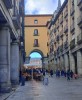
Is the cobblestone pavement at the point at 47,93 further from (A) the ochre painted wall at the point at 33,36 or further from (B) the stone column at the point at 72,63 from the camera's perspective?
(A) the ochre painted wall at the point at 33,36

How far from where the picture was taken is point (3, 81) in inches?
943

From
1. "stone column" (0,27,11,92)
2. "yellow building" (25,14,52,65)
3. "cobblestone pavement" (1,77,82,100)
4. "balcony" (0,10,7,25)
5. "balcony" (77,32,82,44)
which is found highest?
"yellow building" (25,14,52,65)

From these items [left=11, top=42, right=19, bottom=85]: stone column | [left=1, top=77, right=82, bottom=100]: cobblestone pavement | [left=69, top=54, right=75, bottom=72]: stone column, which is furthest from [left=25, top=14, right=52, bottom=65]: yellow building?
[left=1, top=77, right=82, bottom=100]: cobblestone pavement

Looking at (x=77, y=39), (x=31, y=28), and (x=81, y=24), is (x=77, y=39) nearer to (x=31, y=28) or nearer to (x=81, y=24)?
(x=81, y=24)

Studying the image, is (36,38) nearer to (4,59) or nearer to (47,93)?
(4,59)

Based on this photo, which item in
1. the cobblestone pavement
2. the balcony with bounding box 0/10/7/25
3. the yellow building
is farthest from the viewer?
the yellow building

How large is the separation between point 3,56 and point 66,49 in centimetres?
4245

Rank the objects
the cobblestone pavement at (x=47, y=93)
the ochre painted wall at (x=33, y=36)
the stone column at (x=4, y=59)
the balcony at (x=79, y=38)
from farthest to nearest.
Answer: the ochre painted wall at (x=33, y=36) < the balcony at (x=79, y=38) < the stone column at (x=4, y=59) < the cobblestone pavement at (x=47, y=93)

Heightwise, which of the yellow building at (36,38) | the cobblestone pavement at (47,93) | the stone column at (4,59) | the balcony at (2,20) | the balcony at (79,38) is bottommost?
the cobblestone pavement at (47,93)

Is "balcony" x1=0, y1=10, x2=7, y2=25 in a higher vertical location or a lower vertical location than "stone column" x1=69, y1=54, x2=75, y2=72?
higher

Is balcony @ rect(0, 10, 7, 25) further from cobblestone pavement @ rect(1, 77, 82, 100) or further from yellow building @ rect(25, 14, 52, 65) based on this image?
yellow building @ rect(25, 14, 52, 65)

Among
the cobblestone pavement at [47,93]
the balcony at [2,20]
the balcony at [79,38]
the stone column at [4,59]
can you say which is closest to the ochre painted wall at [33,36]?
the balcony at [79,38]

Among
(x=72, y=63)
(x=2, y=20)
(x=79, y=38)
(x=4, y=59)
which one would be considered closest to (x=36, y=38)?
(x=72, y=63)

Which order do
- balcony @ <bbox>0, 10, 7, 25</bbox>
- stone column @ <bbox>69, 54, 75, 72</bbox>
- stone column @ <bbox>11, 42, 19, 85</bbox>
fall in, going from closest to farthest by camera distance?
balcony @ <bbox>0, 10, 7, 25</bbox>
stone column @ <bbox>11, 42, 19, 85</bbox>
stone column @ <bbox>69, 54, 75, 72</bbox>
